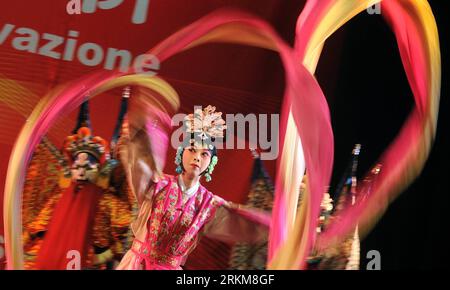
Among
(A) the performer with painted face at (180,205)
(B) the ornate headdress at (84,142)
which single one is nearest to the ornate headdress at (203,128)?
(A) the performer with painted face at (180,205)

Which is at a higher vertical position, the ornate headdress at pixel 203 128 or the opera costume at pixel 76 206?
the ornate headdress at pixel 203 128

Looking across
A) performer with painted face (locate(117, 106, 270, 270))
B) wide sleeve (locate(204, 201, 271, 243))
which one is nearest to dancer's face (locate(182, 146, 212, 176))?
performer with painted face (locate(117, 106, 270, 270))

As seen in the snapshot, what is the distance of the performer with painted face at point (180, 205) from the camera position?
2551 millimetres

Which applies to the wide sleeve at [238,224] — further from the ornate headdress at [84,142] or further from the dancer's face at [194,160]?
the ornate headdress at [84,142]

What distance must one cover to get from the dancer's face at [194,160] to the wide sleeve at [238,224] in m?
0.17

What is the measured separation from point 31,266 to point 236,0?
1357 mm

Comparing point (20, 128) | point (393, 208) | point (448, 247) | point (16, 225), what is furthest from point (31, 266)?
point (448, 247)

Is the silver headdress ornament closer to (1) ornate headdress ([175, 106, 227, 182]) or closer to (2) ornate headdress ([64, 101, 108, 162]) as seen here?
(1) ornate headdress ([175, 106, 227, 182])

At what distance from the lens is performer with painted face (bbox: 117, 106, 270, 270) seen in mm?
2551

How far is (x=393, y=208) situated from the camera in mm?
2625

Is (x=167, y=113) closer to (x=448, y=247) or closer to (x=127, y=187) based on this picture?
(x=127, y=187)

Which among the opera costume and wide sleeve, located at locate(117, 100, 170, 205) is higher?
wide sleeve, located at locate(117, 100, 170, 205)

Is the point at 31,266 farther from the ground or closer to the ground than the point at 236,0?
closer to the ground

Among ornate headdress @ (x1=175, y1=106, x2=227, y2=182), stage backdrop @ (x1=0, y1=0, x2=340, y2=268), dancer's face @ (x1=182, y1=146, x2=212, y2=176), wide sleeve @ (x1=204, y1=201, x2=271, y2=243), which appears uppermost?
stage backdrop @ (x1=0, y1=0, x2=340, y2=268)
